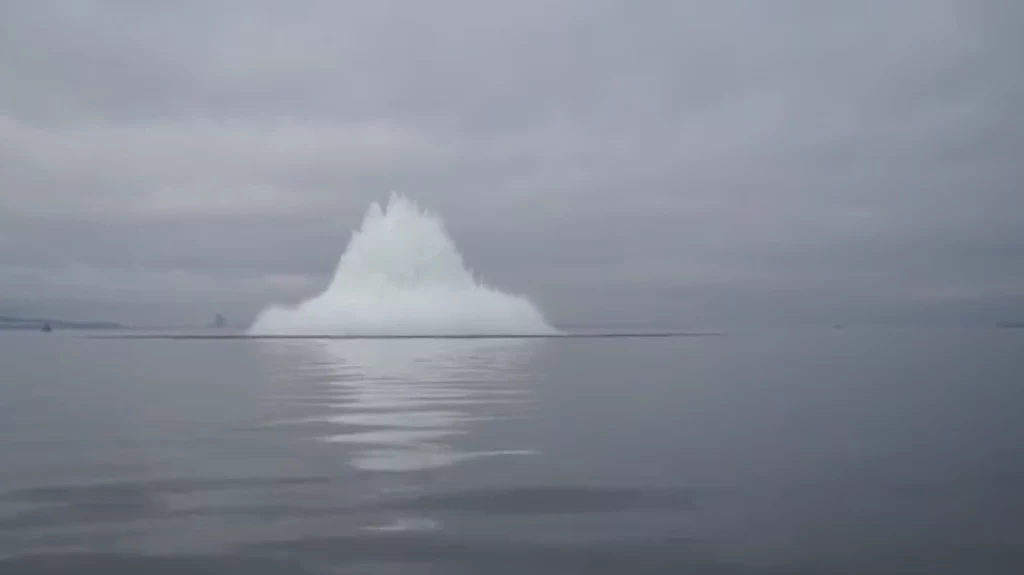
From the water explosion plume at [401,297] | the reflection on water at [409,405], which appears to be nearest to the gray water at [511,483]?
the reflection on water at [409,405]

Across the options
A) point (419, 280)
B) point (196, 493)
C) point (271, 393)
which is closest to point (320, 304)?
point (419, 280)

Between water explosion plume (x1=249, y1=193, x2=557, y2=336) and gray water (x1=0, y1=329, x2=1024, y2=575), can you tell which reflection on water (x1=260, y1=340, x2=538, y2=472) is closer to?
gray water (x1=0, y1=329, x2=1024, y2=575)

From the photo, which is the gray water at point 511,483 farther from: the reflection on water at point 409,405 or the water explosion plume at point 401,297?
the water explosion plume at point 401,297

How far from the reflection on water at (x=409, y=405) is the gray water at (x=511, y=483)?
5.2 inches

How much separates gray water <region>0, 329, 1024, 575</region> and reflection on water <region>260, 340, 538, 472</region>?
0.43 ft

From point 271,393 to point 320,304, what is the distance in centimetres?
8131

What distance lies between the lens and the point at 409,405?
80.7ft

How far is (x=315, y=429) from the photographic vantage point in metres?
19.4

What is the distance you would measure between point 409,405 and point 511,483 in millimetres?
11484

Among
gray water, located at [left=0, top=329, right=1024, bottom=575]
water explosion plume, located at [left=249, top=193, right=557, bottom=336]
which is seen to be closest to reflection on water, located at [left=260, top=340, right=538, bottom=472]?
gray water, located at [left=0, top=329, right=1024, bottom=575]

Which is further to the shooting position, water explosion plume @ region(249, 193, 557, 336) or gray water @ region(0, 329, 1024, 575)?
water explosion plume @ region(249, 193, 557, 336)

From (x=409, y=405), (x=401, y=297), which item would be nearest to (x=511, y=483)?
(x=409, y=405)

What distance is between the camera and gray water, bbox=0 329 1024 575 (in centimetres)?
965

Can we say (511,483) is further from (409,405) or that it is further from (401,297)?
(401,297)
